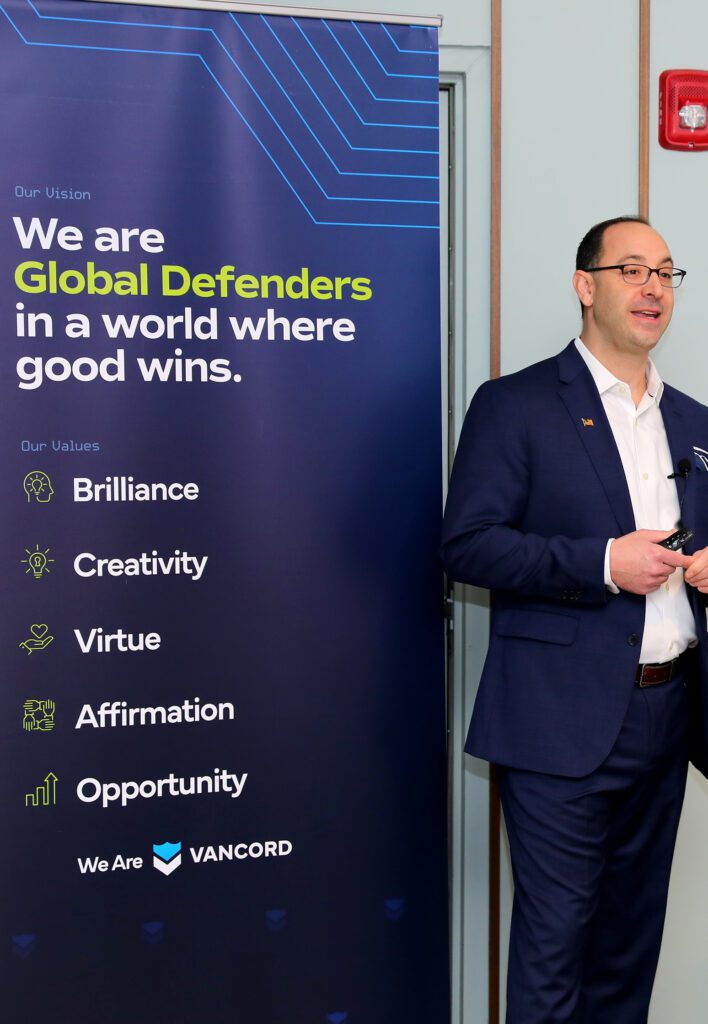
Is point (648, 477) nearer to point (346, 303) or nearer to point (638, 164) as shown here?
point (346, 303)

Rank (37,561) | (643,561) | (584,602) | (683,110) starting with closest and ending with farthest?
(643,561), (584,602), (37,561), (683,110)

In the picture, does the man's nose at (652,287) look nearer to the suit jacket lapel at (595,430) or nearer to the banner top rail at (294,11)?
the suit jacket lapel at (595,430)

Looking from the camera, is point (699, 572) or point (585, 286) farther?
point (585, 286)

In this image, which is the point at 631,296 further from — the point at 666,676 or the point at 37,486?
the point at 37,486

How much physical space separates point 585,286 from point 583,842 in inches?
45.9

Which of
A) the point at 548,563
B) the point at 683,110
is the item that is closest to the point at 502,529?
the point at 548,563

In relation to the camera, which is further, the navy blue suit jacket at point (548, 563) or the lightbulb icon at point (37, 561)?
the lightbulb icon at point (37, 561)

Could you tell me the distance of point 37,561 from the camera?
82.1 inches

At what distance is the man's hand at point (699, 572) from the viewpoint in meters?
1.95

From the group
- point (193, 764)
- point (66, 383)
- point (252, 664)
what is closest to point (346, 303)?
point (66, 383)

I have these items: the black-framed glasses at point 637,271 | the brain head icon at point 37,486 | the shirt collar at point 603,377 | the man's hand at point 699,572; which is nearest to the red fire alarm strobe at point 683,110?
the black-framed glasses at point 637,271

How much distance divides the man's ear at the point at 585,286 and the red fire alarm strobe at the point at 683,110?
616 millimetres

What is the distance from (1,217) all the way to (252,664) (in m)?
1.06

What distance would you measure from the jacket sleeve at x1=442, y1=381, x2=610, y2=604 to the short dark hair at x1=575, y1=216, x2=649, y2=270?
1.11 ft
